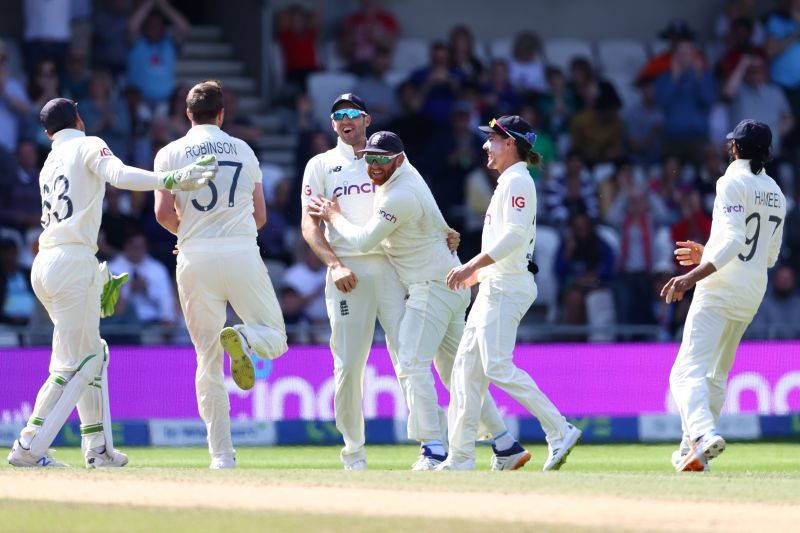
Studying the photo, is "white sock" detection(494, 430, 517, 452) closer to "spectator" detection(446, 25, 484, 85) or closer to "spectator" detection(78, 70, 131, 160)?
"spectator" detection(78, 70, 131, 160)

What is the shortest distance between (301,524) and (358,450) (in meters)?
3.26

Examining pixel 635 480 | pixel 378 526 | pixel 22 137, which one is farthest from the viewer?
pixel 22 137

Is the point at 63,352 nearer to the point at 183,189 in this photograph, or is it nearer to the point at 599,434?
the point at 183,189

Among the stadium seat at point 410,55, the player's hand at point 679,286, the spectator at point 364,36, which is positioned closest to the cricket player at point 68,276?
the player's hand at point 679,286

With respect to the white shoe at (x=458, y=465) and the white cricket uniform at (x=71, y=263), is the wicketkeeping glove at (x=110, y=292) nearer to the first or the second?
the white cricket uniform at (x=71, y=263)

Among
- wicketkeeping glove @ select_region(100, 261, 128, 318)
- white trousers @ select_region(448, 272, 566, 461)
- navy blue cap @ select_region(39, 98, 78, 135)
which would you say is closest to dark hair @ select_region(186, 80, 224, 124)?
navy blue cap @ select_region(39, 98, 78, 135)

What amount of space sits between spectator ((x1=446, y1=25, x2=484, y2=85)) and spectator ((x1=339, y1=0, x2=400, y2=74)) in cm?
85

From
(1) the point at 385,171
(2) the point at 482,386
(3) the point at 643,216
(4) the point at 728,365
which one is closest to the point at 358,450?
→ (2) the point at 482,386

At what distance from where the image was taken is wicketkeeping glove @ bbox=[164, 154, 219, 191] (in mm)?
9812

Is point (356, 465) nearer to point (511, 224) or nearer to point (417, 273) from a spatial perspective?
point (417, 273)

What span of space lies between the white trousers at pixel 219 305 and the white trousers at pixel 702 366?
266cm

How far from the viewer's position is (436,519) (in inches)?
308

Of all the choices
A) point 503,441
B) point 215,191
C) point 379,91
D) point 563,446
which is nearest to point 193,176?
point 215,191

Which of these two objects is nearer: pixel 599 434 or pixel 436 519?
pixel 436 519
